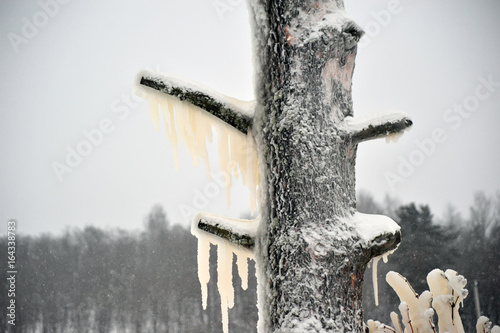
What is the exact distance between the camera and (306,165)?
1794 mm

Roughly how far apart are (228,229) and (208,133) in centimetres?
45

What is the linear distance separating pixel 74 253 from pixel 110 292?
5.51m

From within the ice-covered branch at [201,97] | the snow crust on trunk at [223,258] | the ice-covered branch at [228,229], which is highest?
the ice-covered branch at [201,97]

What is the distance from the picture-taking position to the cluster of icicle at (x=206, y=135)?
201 cm

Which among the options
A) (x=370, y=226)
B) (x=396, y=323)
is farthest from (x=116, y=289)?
(x=370, y=226)

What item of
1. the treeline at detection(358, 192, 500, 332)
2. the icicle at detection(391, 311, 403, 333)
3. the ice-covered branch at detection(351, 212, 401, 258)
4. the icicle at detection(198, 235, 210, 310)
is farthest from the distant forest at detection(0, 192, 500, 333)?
the ice-covered branch at detection(351, 212, 401, 258)

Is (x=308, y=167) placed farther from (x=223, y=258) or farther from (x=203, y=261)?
(x=203, y=261)

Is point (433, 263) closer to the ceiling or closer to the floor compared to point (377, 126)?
closer to the ceiling

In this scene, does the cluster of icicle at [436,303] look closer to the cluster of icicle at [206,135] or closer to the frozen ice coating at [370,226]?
the frozen ice coating at [370,226]

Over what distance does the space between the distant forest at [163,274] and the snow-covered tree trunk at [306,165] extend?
22.9 metres

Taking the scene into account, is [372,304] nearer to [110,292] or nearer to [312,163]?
[110,292]

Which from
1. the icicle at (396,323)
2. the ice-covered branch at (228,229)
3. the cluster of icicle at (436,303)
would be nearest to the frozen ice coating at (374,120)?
the ice-covered branch at (228,229)

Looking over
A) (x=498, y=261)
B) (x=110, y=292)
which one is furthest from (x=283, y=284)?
(x=110, y=292)

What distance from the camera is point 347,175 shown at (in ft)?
6.18
